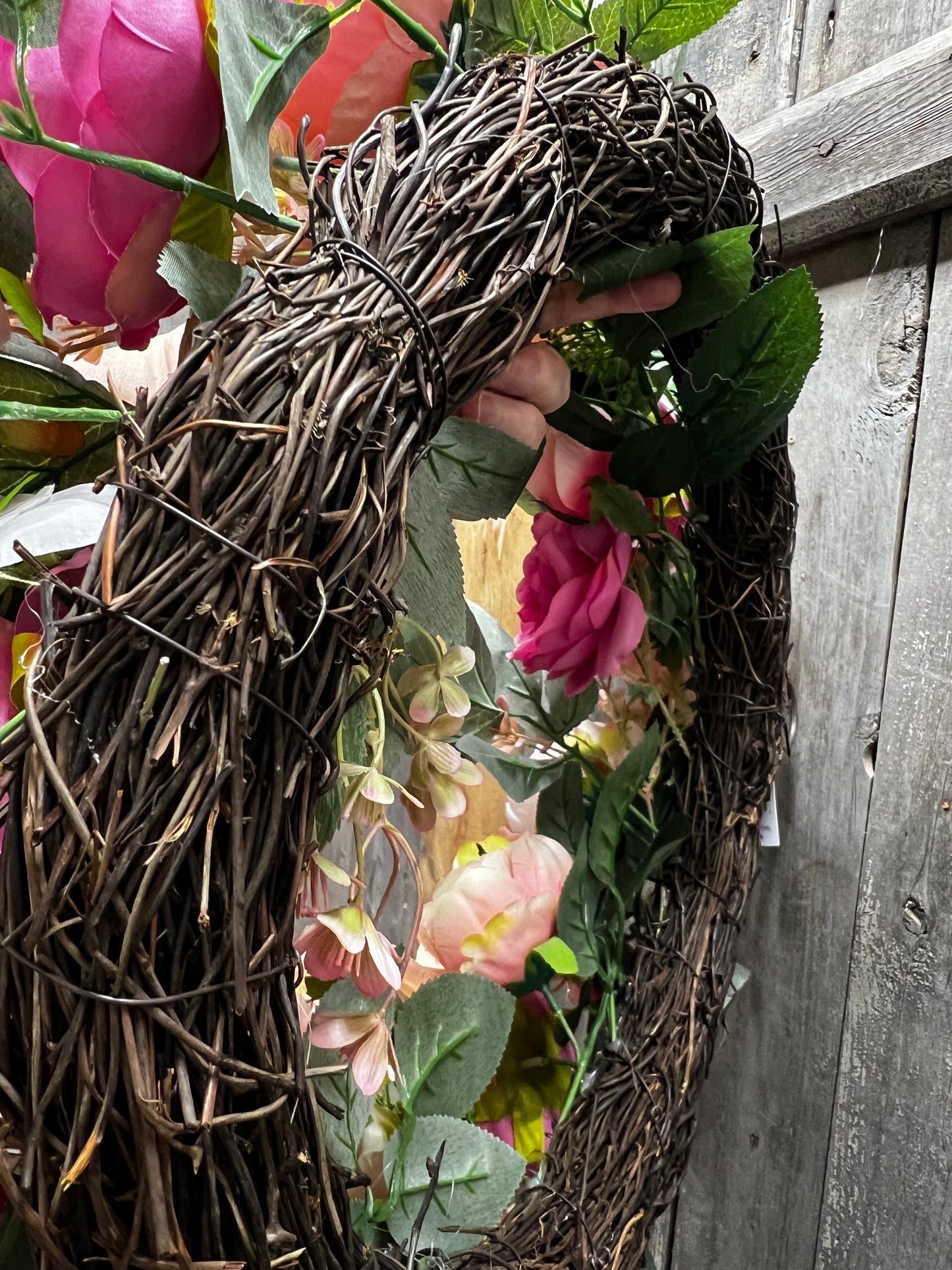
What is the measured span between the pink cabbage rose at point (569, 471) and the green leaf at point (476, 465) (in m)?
0.16

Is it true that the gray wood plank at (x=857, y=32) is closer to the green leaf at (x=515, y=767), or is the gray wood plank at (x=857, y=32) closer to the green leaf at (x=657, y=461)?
the green leaf at (x=657, y=461)

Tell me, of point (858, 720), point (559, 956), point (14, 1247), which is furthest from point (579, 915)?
point (14, 1247)

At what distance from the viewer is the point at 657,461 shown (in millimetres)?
549

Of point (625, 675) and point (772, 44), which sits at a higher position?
point (772, 44)

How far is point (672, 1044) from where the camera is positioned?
0.57 m

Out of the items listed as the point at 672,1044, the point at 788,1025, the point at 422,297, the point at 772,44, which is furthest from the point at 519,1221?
the point at 772,44

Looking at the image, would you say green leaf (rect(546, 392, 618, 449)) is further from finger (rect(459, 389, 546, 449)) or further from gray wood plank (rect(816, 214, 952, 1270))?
gray wood plank (rect(816, 214, 952, 1270))

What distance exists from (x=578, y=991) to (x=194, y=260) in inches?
19.8

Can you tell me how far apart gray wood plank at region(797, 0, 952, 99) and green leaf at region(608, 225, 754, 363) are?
29 centimetres

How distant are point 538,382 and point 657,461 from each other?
5.0 inches

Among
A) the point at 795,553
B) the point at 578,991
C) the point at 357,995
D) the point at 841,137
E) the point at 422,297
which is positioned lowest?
the point at 578,991

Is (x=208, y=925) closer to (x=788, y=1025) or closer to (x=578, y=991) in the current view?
(x=578, y=991)

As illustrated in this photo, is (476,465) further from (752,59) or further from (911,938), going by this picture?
(752,59)

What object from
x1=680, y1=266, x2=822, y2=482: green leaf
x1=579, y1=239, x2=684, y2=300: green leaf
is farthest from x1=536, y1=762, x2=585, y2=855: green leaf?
x1=579, y1=239, x2=684, y2=300: green leaf
